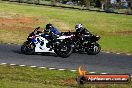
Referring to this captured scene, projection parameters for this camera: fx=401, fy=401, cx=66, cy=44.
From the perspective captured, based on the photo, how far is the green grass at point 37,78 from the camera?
14867mm

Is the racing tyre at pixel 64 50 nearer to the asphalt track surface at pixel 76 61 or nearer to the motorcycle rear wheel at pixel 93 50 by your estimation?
the asphalt track surface at pixel 76 61

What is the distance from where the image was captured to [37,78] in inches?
638

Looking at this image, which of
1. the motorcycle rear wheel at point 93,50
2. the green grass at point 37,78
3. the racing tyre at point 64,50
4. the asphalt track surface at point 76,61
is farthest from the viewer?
the motorcycle rear wheel at point 93,50

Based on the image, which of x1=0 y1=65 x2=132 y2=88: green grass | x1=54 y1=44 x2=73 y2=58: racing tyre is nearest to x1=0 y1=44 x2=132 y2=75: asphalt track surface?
x1=54 y1=44 x2=73 y2=58: racing tyre

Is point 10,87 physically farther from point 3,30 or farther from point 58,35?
point 3,30

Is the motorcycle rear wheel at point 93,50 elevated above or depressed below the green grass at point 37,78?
below

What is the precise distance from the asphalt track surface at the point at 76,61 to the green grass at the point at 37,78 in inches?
58.5

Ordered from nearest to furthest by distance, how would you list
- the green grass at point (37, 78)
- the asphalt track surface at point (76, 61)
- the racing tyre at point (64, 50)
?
the green grass at point (37, 78) → the asphalt track surface at point (76, 61) → the racing tyre at point (64, 50)

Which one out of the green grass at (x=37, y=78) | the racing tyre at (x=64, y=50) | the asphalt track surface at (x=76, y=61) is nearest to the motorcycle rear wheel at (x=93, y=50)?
the asphalt track surface at (x=76, y=61)

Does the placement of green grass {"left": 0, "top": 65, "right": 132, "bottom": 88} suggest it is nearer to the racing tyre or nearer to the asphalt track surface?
the asphalt track surface

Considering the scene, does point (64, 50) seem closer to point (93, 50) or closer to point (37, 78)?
point (93, 50)

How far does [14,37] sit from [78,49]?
770 cm

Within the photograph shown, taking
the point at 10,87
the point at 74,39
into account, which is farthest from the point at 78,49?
the point at 10,87

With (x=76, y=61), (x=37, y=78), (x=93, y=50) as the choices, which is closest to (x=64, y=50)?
(x=76, y=61)
